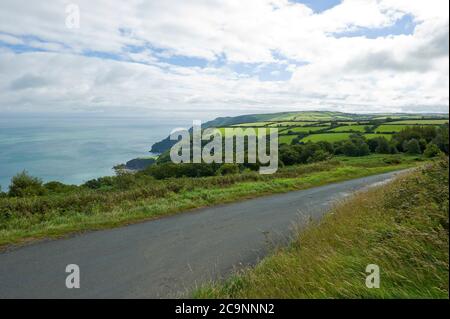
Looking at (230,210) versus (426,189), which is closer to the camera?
(426,189)

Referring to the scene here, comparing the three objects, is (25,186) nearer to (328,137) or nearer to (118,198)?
(118,198)

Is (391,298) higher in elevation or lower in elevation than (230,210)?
higher

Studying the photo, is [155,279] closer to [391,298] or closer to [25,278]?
[25,278]

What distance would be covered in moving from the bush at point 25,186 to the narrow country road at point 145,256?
41.3ft

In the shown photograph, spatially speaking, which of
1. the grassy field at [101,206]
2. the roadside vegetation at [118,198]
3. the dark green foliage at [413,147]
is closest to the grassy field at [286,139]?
the dark green foliage at [413,147]

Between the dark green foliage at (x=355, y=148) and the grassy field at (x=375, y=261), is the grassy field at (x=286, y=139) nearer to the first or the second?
the dark green foliage at (x=355, y=148)

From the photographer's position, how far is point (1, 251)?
791 cm

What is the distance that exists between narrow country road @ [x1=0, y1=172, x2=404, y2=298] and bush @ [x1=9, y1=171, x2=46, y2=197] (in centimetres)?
1259

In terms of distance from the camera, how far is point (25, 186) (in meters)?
20.3

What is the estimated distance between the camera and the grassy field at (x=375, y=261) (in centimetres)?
370

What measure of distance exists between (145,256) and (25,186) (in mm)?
16845

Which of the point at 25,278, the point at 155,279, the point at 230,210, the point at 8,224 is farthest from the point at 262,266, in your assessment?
the point at 8,224

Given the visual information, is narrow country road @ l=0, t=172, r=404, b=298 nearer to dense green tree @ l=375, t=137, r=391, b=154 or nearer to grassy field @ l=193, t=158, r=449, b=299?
grassy field @ l=193, t=158, r=449, b=299
